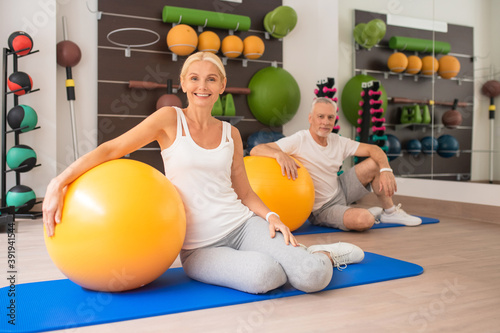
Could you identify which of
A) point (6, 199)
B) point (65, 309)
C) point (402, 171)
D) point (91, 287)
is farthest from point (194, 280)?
point (402, 171)

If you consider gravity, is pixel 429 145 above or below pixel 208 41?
below

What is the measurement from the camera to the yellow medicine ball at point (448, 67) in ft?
14.8

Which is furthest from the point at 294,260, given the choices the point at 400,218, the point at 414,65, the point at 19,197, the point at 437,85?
the point at 414,65

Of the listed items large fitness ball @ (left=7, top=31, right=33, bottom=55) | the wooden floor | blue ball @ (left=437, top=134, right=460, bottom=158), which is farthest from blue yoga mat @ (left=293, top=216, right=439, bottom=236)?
large fitness ball @ (left=7, top=31, right=33, bottom=55)

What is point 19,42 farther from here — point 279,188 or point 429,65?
point 429,65

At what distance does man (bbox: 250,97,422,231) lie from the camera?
3.32 meters

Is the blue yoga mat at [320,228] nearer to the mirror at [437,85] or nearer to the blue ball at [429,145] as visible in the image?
the mirror at [437,85]

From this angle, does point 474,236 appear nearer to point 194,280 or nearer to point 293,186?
point 293,186

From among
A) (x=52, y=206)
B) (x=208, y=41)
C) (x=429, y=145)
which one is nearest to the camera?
(x=52, y=206)

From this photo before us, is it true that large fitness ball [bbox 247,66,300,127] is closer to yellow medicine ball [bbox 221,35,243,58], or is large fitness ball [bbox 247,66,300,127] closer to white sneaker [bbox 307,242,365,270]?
yellow medicine ball [bbox 221,35,243,58]

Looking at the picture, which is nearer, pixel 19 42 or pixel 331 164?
pixel 331 164

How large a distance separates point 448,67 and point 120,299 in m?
3.99

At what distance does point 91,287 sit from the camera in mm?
1835

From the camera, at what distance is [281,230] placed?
1.96 m
